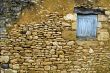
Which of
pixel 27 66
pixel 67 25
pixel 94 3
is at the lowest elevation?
pixel 27 66

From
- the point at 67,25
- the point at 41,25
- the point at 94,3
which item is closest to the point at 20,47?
the point at 41,25

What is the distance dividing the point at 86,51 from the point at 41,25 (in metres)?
1.37

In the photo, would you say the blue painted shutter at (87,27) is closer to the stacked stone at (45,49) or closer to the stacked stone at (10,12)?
the stacked stone at (45,49)

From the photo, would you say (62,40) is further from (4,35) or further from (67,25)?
(4,35)

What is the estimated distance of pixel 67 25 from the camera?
8.10 meters

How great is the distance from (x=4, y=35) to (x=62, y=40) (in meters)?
1.54

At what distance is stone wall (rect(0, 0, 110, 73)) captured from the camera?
26.5 feet

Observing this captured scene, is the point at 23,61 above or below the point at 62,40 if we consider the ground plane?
below

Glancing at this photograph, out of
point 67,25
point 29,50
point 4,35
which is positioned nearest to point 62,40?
point 67,25

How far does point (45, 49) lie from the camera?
8.09 meters

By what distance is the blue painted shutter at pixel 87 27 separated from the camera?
823cm

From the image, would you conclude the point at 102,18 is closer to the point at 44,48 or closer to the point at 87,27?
the point at 87,27

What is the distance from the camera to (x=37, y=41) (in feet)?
26.5

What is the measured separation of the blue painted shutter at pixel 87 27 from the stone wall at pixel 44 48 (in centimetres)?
22
